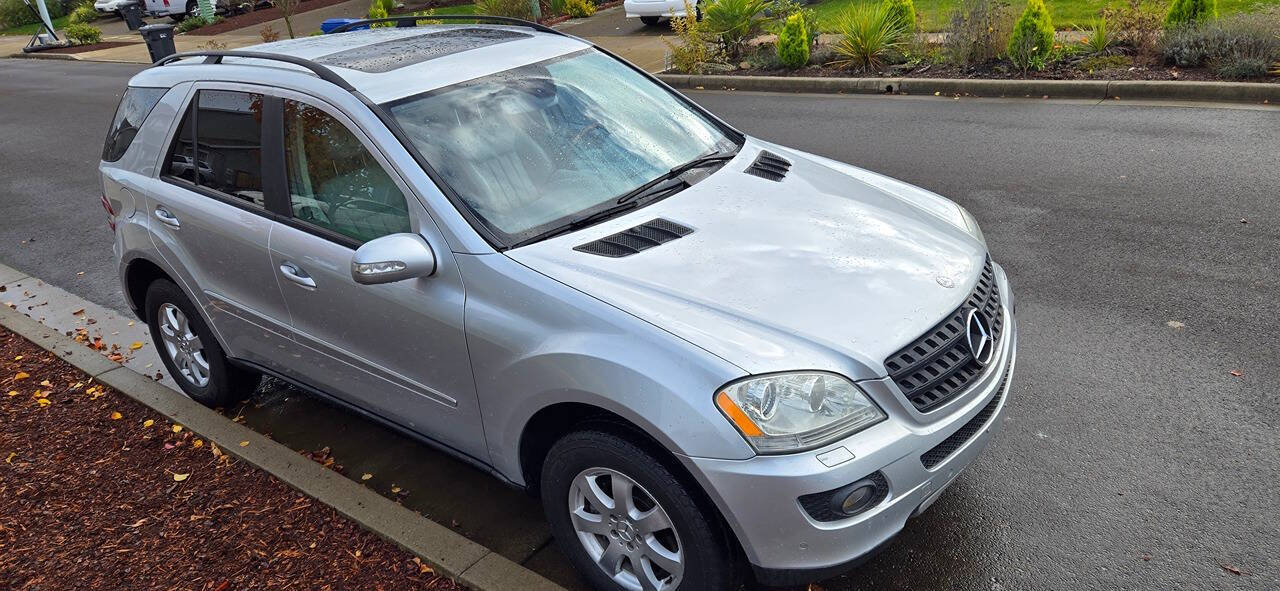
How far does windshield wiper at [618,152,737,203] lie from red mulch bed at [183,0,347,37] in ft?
91.4

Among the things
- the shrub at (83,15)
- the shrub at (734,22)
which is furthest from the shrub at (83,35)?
the shrub at (734,22)

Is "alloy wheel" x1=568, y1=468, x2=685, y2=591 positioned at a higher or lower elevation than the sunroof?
lower

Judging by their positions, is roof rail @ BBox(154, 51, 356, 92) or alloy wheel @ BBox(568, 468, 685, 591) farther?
roof rail @ BBox(154, 51, 356, 92)

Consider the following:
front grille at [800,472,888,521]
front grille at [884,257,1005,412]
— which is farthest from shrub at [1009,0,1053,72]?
front grille at [800,472,888,521]

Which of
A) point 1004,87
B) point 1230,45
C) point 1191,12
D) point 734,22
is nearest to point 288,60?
point 1004,87

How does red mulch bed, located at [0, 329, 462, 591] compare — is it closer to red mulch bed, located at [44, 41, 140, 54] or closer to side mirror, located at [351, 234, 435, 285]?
side mirror, located at [351, 234, 435, 285]

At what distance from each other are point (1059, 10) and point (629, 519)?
13.7m

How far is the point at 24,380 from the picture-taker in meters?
5.77

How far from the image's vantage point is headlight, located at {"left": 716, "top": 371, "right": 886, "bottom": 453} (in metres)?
2.87

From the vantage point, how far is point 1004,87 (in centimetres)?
1107

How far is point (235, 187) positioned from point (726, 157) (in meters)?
2.20

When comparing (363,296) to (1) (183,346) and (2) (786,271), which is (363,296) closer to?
(2) (786,271)

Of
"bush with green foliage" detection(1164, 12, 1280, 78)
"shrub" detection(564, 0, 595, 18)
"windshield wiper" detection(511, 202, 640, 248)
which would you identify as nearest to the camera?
"windshield wiper" detection(511, 202, 640, 248)

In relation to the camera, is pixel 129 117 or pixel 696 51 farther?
pixel 696 51
